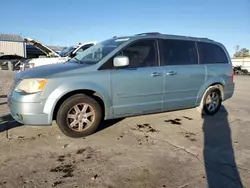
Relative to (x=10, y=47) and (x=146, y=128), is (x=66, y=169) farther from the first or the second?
(x=10, y=47)

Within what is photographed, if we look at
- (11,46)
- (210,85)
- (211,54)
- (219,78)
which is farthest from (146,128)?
(11,46)

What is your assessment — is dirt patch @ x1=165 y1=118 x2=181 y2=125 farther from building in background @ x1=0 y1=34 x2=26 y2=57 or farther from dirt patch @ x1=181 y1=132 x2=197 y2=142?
building in background @ x1=0 y1=34 x2=26 y2=57

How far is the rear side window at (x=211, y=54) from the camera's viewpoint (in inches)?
234

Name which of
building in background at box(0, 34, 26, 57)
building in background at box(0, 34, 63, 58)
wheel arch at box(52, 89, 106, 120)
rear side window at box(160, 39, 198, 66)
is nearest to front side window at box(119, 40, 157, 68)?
rear side window at box(160, 39, 198, 66)

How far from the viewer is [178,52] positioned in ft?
18.1

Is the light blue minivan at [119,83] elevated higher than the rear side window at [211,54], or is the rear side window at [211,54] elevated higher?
the rear side window at [211,54]

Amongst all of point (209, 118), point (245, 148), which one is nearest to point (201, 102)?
point (209, 118)

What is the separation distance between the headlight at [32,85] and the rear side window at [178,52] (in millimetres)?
2431

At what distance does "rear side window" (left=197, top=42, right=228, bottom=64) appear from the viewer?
5934 millimetres

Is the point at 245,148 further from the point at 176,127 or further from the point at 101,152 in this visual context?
the point at 101,152

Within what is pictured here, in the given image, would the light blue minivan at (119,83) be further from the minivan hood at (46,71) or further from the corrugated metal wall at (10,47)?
the corrugated metal wall at (10,47)

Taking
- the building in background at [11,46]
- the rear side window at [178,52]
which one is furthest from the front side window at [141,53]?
the building in background at [11,46]

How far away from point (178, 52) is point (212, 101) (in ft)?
5.40

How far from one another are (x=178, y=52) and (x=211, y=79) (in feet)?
3.79
